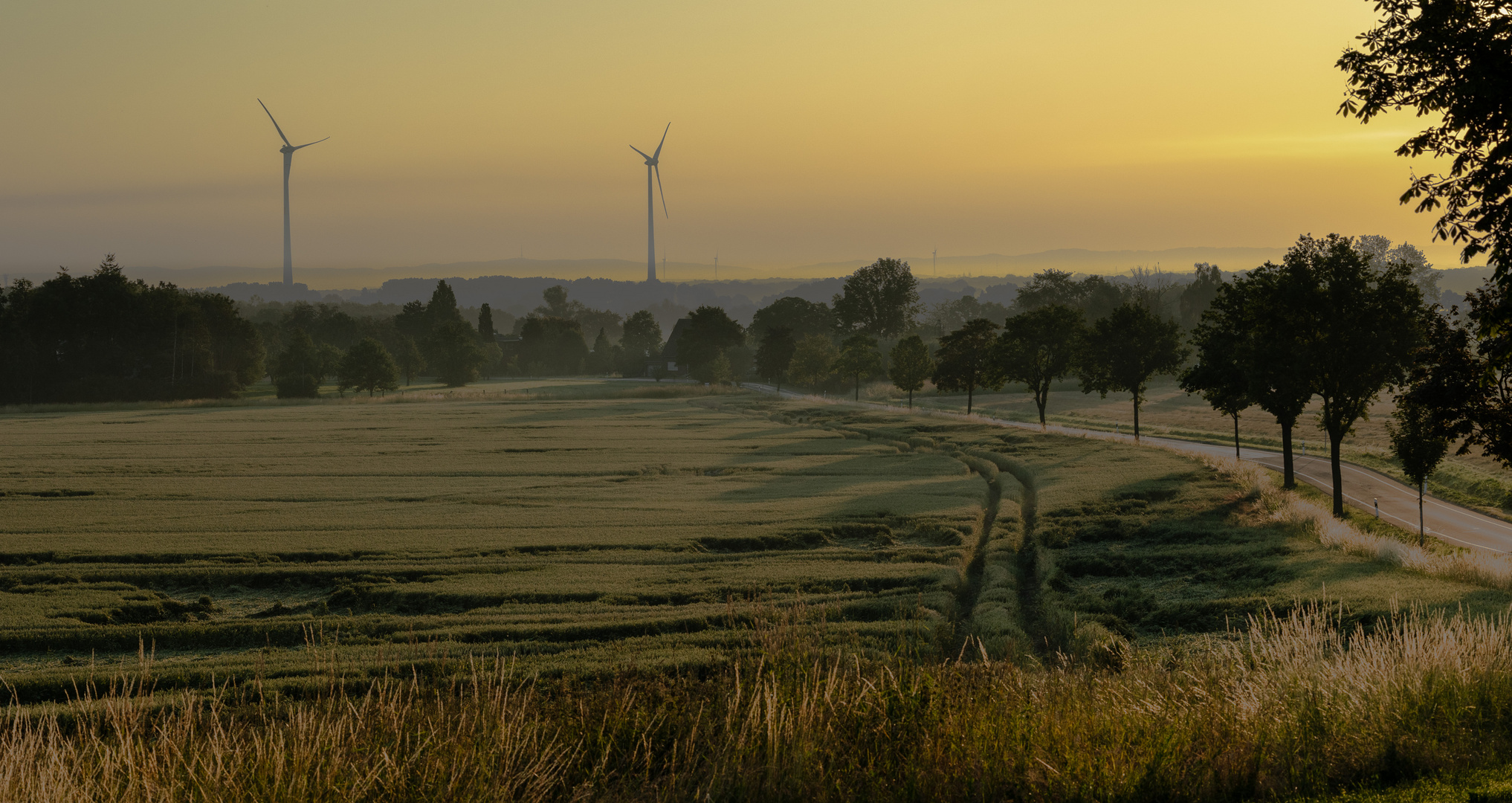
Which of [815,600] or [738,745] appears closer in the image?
[738,745]

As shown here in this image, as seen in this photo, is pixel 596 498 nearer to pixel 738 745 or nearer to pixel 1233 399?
pixel 738 745

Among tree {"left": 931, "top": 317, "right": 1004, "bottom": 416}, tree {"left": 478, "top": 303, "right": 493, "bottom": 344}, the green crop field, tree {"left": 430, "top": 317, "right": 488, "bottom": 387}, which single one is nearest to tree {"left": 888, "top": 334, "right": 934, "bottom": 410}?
tree {"left": 931, "top": 317, "right": 1004, "bottom": 416}

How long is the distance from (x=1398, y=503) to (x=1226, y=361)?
13.9 meters

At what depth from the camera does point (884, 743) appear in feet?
33.0

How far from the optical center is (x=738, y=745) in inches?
369

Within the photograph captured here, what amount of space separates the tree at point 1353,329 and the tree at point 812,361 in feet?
309

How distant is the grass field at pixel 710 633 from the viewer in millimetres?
9375

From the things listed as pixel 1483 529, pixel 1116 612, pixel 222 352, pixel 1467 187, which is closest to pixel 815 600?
pixel 1116 612

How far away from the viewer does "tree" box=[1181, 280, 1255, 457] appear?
4791cm

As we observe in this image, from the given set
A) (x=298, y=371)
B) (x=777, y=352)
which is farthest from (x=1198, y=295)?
(x=298, y=371)

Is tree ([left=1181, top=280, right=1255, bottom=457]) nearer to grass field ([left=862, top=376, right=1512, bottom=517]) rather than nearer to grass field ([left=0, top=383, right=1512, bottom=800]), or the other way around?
grass field ([left=0, top=383, right=1512, bottom=800])

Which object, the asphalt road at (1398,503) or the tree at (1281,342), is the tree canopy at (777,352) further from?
the tree at (1281,342)

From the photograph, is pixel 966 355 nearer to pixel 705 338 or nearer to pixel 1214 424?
pixel 1214 424

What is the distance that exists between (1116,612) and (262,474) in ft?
148
